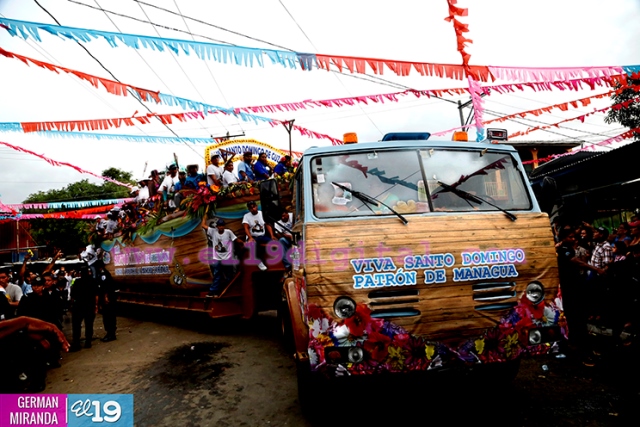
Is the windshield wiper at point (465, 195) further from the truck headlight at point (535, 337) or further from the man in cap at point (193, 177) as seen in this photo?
the man in cap at point (193, 177)

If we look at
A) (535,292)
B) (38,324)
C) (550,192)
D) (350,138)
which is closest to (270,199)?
(350,138)

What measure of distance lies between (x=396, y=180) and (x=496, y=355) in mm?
1642

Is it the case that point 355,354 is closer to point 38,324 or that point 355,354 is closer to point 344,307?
point 344,307

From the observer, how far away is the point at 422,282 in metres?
3.05

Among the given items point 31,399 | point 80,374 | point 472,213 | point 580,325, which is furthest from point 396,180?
point 80,374

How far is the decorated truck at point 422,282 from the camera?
295 cm

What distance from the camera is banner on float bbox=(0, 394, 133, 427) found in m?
4.20

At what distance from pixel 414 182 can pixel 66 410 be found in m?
4.54

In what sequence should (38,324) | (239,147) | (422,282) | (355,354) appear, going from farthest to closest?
(239,147) < (38,324) < (422,282) < (355,354)

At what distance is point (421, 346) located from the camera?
2963 mm

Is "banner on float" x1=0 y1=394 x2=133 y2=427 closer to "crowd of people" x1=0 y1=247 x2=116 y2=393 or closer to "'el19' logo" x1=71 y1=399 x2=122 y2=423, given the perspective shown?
"'el19' logo" x1=71 y1=399 x2=122 y2=423

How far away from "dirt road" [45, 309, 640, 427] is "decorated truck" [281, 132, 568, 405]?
0.45 m

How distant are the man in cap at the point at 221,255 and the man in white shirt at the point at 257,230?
1.04 ft

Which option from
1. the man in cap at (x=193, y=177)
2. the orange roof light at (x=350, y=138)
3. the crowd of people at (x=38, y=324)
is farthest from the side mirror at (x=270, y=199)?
the man in cap at (x=193, y=177)
